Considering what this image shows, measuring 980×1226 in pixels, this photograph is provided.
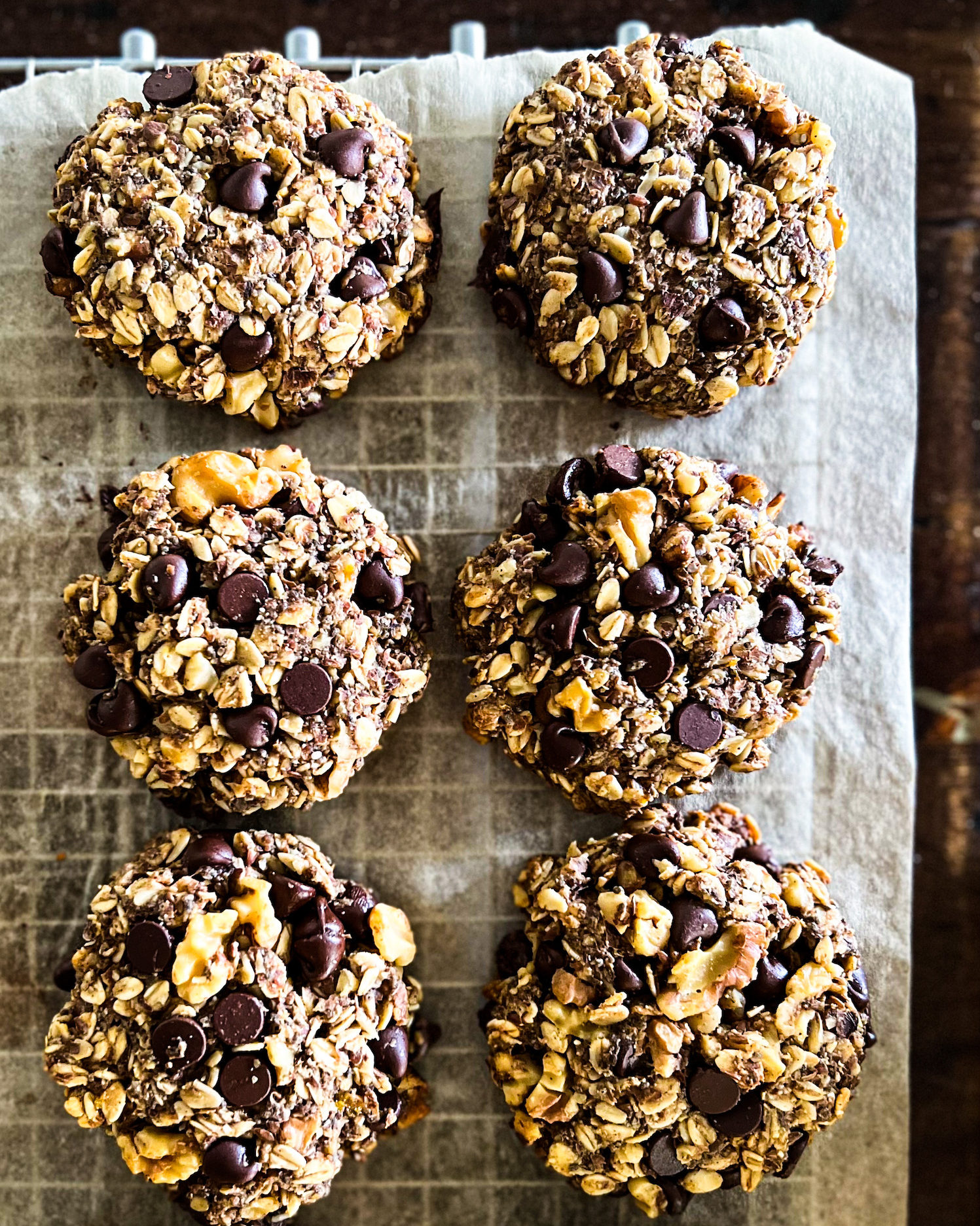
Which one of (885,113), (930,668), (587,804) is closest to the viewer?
(587,804)

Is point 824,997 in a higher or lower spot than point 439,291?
lower

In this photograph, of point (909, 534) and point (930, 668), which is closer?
point (909, 534)

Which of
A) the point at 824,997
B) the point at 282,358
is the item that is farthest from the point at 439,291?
the point at 824,997

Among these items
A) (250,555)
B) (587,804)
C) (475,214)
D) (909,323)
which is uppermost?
(475,214)

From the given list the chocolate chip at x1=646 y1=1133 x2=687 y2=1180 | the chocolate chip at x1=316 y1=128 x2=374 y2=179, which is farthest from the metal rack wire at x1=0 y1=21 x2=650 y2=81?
the chocolate chip at x1=646 y1=1133 x2=687 y2=1180

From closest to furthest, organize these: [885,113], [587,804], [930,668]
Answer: [587,804], [885,113], [930,668]

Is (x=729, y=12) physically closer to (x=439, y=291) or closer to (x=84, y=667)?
(x=439, y=291)

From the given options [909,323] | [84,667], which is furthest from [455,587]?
[909,323]
